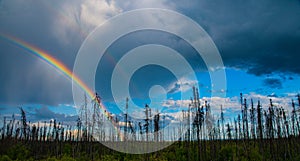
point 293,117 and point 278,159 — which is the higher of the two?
point 293,117

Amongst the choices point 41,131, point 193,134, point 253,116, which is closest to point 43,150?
point 41,131

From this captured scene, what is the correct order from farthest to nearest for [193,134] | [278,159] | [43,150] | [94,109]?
[43,150]
[193,134]
[94,109]
[278,159]

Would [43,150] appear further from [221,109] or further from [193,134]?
[221,109]

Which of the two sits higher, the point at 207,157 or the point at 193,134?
the point at 193,134

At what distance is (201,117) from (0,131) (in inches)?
1563

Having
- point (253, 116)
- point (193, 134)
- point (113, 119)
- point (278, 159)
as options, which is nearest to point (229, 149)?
point (278, 159)

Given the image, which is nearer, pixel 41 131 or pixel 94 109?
pixel 94 109

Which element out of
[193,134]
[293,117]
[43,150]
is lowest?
[43,150]

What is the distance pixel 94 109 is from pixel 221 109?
66.2 feet

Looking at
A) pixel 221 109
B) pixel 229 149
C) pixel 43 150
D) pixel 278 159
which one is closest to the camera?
pixel 278 159

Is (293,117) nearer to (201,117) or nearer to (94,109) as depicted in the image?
(201,117)

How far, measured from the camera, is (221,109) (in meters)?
39.9

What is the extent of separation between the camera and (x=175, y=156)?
27.1 metres

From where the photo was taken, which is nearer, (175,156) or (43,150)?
(175,156)
